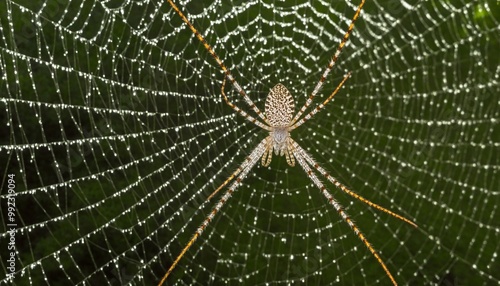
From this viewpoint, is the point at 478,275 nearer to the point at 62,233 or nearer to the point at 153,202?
the point at 153,202

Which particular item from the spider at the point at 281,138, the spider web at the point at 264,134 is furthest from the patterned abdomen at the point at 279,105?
the spider web at the point at 264,134

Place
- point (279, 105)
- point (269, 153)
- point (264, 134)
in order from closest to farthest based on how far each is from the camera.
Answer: point (279, 105) < point (269, 153) < point (264, 134)

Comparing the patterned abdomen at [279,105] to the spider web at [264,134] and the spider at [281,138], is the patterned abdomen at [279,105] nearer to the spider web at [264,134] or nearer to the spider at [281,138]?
the spider at [281,138]

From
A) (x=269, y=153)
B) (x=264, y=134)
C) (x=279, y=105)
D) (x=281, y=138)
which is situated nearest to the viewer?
(x=279, y=105)

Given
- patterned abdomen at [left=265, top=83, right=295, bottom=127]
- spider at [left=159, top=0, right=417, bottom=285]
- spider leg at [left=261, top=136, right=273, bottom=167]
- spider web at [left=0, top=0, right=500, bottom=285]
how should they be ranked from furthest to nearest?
1. spider web at [left=0, top=0, right=500, bottom=285]
2. spider leg at [left=261, top=136, right=273, bottom=167]
3. patterned abdomen at [left=265, top=83, right=295, bottom=127]
4. spider at [left=159, top=0, right=417, bottom=285]

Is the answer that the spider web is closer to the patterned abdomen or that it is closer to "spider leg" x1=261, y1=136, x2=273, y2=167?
"spider leg" x1=261, y1=136, x2=273, y2=167

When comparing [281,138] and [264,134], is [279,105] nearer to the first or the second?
[281,138]

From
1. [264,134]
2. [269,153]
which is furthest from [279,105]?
[264,134]

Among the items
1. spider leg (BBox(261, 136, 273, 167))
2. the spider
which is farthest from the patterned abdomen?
spider leg (BBox(261, 136, 273, 167))

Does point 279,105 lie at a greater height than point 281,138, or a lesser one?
→ greater
